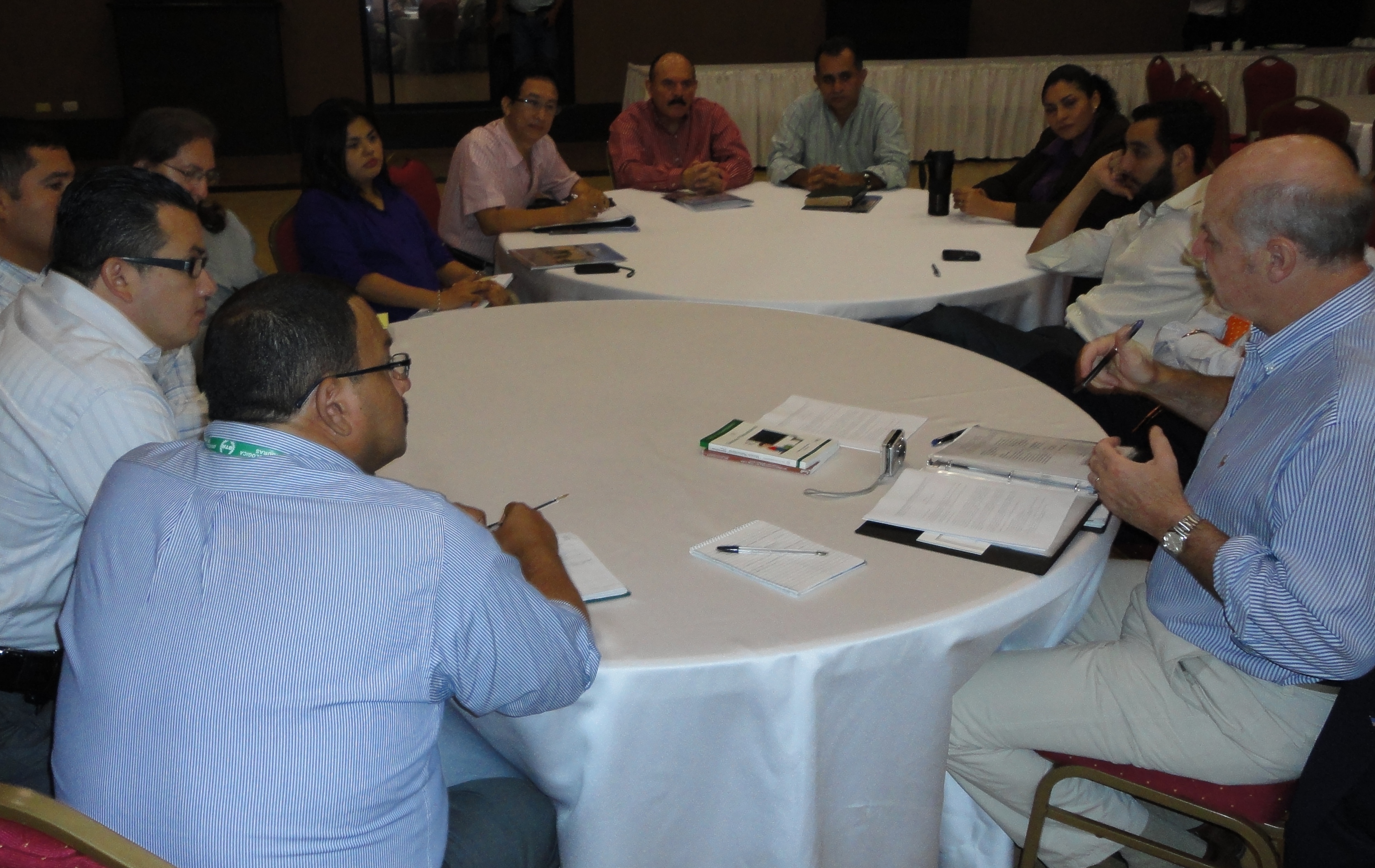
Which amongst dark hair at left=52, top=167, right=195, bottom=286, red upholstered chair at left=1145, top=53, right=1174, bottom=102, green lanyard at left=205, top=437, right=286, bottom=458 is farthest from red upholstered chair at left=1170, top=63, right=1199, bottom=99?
green lanyard at left=205, top=437, right=286, bottom=458

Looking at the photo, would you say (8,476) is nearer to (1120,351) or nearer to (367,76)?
(1120,351)

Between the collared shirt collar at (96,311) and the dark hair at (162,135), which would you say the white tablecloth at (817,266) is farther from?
the collared shirt collar at (96,311)

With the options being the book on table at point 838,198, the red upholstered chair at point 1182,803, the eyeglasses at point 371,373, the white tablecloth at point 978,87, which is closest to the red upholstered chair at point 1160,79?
the white tablecloth at point 978,87

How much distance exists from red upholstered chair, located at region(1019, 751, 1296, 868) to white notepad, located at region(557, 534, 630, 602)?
70 cm

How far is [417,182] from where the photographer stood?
13.2ft

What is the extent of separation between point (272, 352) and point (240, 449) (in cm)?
12

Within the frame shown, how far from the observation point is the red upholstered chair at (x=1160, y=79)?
6.97 meters

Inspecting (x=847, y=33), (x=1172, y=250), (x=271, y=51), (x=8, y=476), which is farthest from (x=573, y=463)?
(x=847, y=33)

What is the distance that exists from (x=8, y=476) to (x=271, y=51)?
345 inches

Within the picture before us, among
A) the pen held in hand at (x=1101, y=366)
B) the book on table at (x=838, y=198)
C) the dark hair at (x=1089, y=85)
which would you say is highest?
the dark hair at (x=1089, y=85)

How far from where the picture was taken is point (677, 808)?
139 cm

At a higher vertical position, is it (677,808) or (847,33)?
(847,33)

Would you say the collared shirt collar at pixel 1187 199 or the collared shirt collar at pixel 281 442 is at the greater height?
the collared shirt collar at pixel 1187 199

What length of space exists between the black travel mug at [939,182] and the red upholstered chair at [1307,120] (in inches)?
81.1
